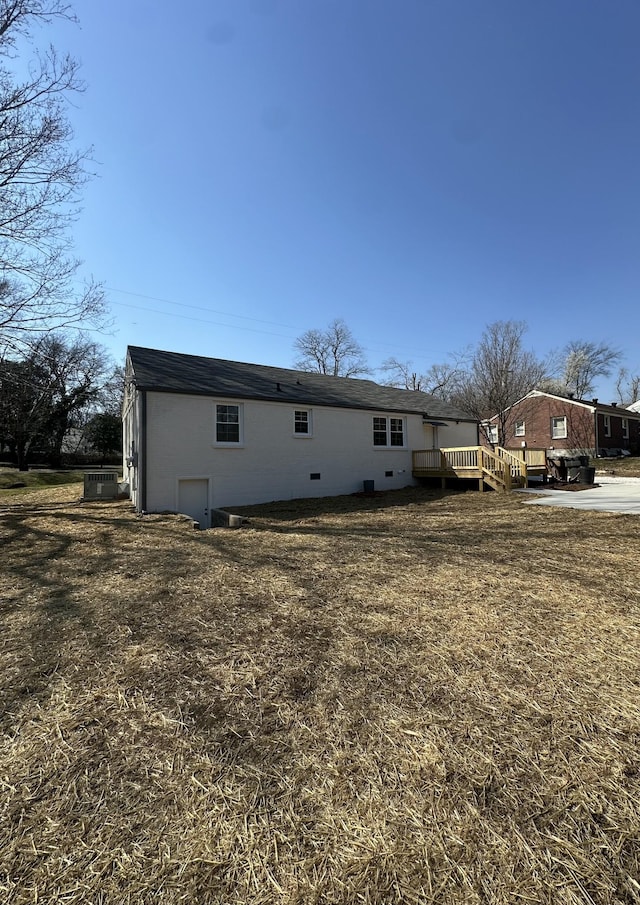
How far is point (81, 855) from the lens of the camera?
141 centimetres

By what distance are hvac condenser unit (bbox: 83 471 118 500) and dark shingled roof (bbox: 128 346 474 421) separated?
4.00 metres

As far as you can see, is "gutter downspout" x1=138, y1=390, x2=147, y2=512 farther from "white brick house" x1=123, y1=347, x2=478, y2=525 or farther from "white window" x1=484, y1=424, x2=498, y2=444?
"white window" x1=484, y1=424, x2=498, y2=444

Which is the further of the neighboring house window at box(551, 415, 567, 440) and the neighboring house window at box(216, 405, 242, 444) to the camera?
the neighboring house window at box(551, 415, 567, 440)

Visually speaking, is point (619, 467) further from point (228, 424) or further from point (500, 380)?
point (228, 424)

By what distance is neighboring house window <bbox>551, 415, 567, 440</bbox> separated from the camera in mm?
26719

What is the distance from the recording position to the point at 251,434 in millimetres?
12086

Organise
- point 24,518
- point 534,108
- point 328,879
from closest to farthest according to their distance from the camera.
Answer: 1. point 328,879
2. point 24,518
3. point 534,108

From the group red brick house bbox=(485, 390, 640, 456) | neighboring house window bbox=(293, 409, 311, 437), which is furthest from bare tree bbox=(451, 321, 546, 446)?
neighboring house window bbox=(293, 409, 311, 437)

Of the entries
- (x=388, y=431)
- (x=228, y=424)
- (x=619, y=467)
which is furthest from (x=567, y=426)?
(x=228, y=424)

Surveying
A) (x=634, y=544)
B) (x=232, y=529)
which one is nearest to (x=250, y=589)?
(x=232, y=529)

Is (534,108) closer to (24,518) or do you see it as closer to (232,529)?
(232,529)

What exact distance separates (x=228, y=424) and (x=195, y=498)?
2461mm

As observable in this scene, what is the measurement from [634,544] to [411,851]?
253 inches

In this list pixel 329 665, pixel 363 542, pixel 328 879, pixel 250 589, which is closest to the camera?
pixel 328 879
